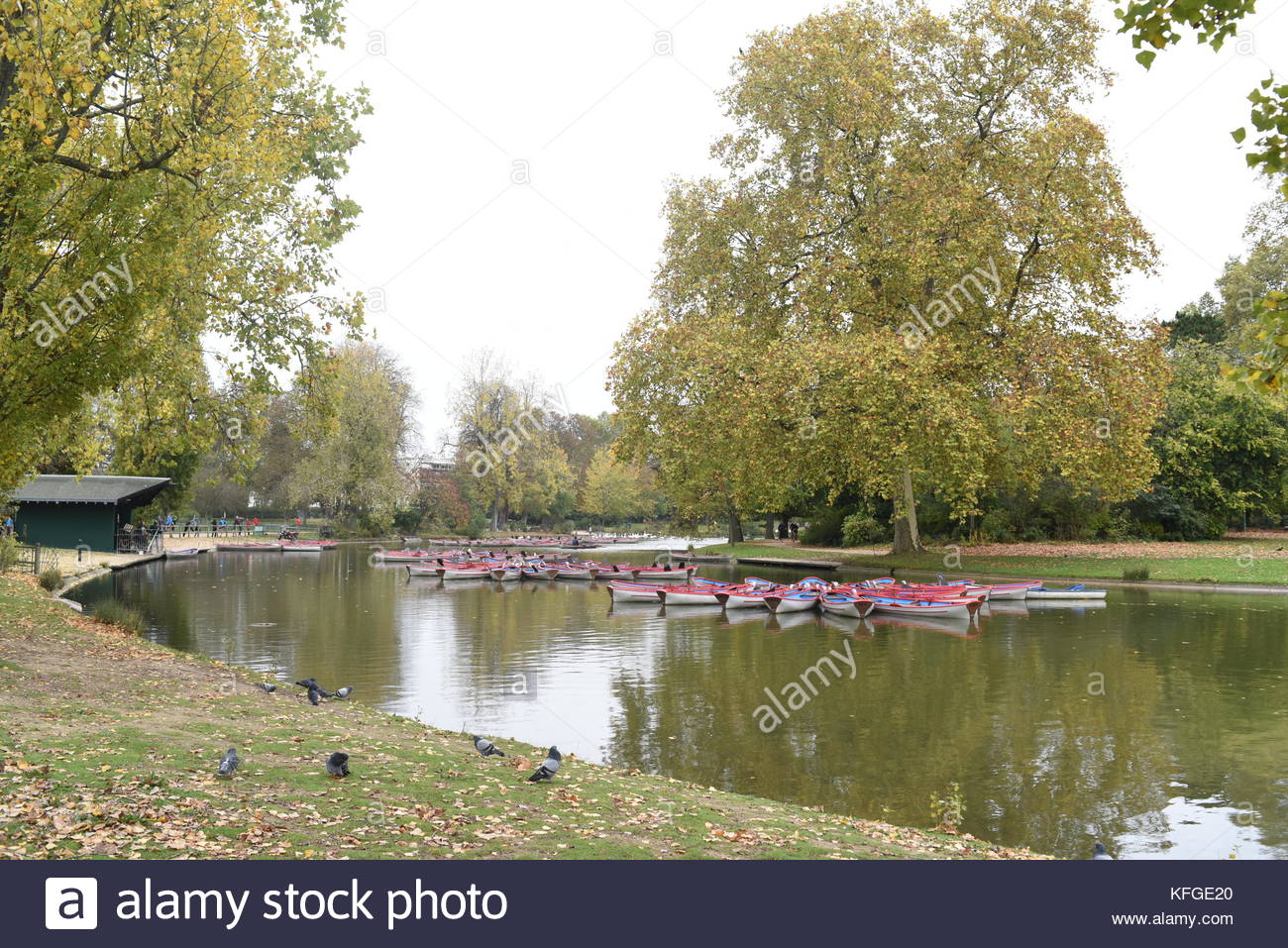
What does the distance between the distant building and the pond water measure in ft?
69.1

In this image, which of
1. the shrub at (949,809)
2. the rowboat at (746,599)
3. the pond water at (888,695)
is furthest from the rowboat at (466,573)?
the shrub at (949,809)

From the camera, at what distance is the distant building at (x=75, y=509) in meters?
48.3

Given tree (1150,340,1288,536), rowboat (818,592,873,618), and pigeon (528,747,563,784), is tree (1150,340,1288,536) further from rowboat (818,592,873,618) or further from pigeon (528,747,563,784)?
pigeon (528,747,563,784)

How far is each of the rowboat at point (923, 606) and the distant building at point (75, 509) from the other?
3890 cm

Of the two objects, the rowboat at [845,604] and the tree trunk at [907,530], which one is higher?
the tree trunk at [907,530]

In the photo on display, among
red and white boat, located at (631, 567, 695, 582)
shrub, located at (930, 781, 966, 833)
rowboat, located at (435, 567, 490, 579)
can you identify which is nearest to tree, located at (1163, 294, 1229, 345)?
red and white boat, located at (631, 567, 695, 582)

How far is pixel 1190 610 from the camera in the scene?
25859mm

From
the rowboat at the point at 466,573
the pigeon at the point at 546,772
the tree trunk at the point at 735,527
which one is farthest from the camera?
the tree trunk at the point at 735,527

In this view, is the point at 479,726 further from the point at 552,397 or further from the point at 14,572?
the point at 552,397

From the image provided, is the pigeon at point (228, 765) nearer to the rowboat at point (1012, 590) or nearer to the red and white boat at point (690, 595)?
the red and white boat at point (690, 595)

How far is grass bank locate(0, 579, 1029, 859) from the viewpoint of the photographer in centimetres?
652

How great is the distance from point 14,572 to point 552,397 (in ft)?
182

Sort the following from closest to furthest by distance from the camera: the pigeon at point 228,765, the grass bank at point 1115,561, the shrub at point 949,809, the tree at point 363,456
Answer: the pigeon at point 228,765 < the shrub at point 949,809 < the grass bank at point 1115,561 < the tree at point 363,456
